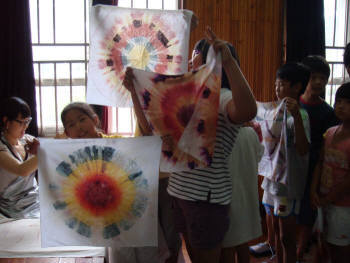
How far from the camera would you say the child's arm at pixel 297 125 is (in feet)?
5.45

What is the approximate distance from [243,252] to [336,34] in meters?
2.54

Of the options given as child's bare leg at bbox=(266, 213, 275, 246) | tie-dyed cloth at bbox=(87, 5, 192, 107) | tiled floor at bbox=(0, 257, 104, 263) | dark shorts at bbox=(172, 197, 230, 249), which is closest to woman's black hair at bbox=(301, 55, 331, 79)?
tie-dyed cloth at bbox=(87, 5, 192, 107)

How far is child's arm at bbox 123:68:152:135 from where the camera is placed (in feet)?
4.17

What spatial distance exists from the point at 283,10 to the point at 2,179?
8.19 feet

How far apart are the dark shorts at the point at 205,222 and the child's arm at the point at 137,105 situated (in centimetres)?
32

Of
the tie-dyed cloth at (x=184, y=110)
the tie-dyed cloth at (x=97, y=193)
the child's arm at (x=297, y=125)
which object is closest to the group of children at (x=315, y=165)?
the child's arm at (x=297, y=125)

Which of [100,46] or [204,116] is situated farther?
[100,46]

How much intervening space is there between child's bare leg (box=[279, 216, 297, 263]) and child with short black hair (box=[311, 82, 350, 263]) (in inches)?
6.3

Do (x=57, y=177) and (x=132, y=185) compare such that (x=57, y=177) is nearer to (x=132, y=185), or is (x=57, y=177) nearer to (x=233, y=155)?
(x=132, y=185)

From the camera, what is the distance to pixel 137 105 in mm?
1302

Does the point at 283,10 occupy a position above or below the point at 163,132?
above

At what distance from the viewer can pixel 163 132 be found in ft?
4.19

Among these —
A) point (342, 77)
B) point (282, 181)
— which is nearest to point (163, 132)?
point (282, 181)

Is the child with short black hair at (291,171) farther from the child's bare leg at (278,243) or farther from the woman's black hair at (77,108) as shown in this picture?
the woman's black hair at (77,108)
